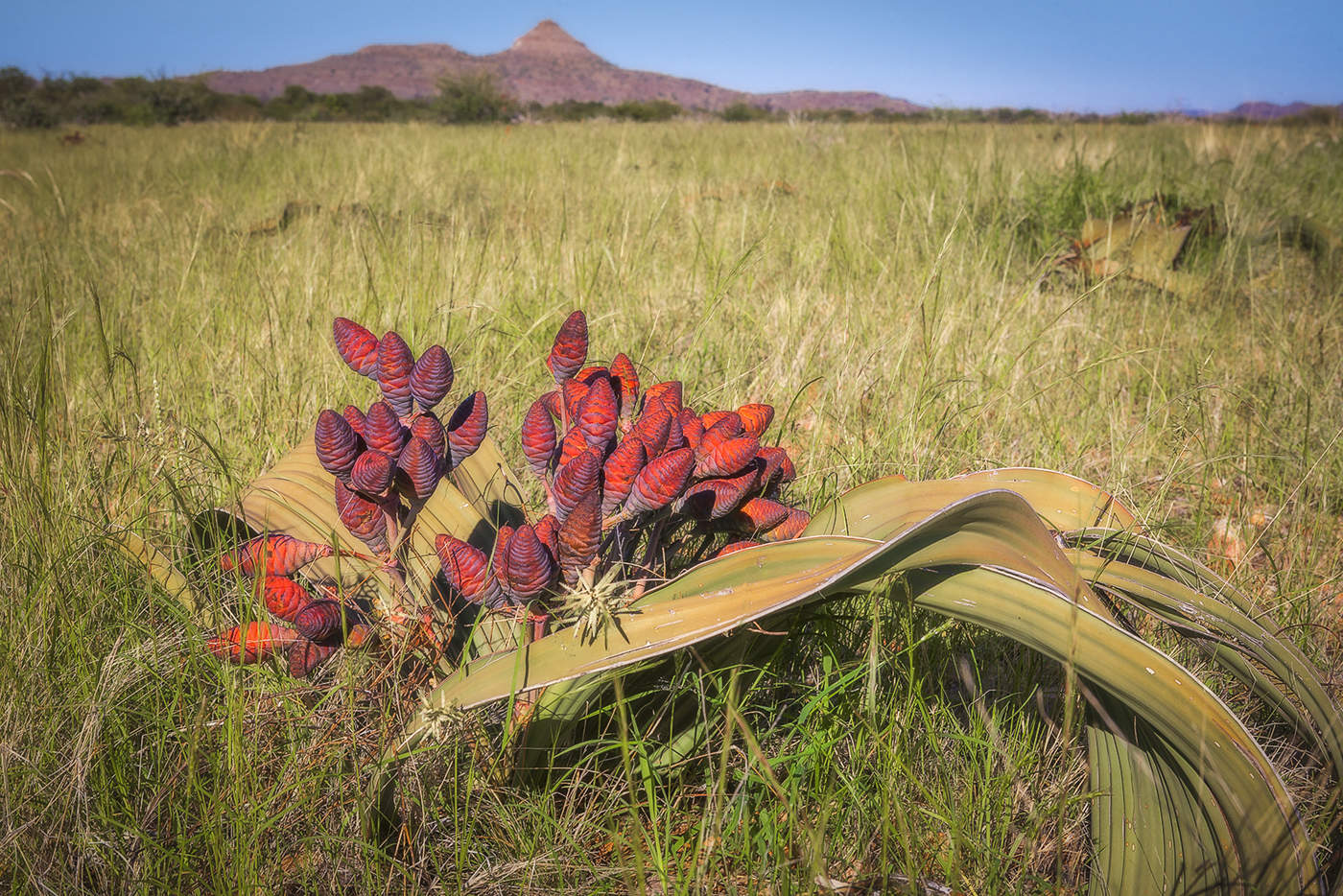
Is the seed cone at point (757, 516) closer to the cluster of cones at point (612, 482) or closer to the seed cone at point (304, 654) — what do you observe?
the cluster of cones at point (612, 482)

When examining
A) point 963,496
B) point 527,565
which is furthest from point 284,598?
point 963,496

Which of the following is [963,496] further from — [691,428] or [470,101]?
[470,101]

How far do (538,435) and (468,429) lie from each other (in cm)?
11

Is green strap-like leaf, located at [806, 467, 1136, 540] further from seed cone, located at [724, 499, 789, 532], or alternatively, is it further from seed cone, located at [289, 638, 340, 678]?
seed cone, located at [289, 638, 340, 678]

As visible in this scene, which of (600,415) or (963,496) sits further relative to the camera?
(963,496)

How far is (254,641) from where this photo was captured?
3.38 ft

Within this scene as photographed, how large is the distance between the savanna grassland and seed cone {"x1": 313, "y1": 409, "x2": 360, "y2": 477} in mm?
297

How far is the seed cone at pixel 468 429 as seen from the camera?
97 cm

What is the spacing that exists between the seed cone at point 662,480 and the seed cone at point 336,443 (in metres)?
0.32

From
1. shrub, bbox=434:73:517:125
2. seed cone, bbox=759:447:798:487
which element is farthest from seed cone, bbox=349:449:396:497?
shrub, bbox=434:73:517:125

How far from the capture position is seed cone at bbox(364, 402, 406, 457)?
0.87 metres

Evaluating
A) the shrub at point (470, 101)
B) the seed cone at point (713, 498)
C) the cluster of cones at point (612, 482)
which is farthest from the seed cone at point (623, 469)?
the shrub at point (470, 101)

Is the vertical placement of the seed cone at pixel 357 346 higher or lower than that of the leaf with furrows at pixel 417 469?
higher

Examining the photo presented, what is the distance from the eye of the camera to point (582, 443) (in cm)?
95
